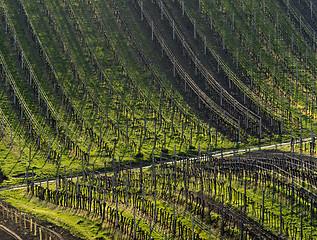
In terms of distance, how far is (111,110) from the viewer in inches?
2872

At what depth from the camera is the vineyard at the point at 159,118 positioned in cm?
4612

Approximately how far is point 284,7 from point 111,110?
44.8 metres

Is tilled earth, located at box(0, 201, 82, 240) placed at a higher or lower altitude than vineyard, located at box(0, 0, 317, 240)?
lower

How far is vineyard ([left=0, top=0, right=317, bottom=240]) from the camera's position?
46.1 m

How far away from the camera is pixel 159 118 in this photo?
72.1m

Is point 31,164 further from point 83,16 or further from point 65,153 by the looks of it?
point 83,16

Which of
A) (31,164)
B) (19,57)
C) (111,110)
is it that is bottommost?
(31,164)

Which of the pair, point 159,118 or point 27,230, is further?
point 159,118

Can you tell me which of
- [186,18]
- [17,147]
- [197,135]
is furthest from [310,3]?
[17,147]

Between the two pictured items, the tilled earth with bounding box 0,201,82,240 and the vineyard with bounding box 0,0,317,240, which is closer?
the tilled earth with bounding box 0,201,82,240

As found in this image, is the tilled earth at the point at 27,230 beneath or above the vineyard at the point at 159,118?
beneath

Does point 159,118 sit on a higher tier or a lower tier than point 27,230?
higher

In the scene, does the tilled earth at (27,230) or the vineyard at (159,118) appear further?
the vineyard at (159,118)

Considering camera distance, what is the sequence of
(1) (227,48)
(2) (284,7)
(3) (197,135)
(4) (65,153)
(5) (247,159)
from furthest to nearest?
(2) (284,7)
(1) (227,48)
(3) (197,135)
(4) (65,153)
(5) (247,159)
